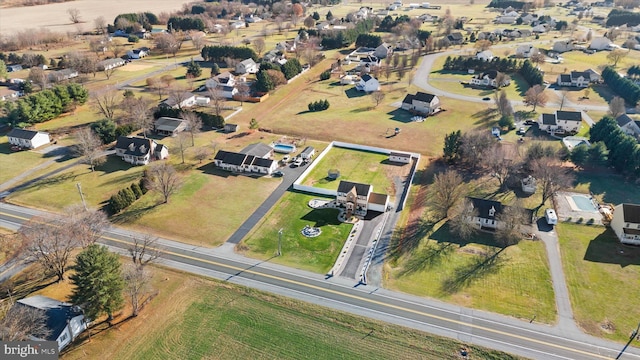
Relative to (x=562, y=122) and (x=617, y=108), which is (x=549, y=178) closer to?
(x=562, y=122)

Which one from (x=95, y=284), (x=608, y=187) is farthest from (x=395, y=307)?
(x=608, y=187)

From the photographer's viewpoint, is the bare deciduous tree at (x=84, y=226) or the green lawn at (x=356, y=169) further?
the green lawn at (x=356, y=169)

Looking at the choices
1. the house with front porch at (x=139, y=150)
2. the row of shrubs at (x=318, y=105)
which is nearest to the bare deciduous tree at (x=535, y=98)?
the row of shrubs at (x=318, y=105)

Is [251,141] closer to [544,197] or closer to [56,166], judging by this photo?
[56,166]

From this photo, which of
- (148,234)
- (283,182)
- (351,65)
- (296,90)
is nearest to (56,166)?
(148,234)

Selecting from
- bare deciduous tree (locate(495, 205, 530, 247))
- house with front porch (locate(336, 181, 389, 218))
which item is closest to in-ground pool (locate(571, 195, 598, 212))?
bare deciduous tree (locate(495, 205, 530, 247))

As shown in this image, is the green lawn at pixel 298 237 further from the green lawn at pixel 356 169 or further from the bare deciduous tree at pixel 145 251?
the bare deciduous tree at pixel 145 251

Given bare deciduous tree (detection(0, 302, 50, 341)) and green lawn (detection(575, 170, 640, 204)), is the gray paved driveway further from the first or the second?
green lawn (detection(575, 170, 640, 204))
